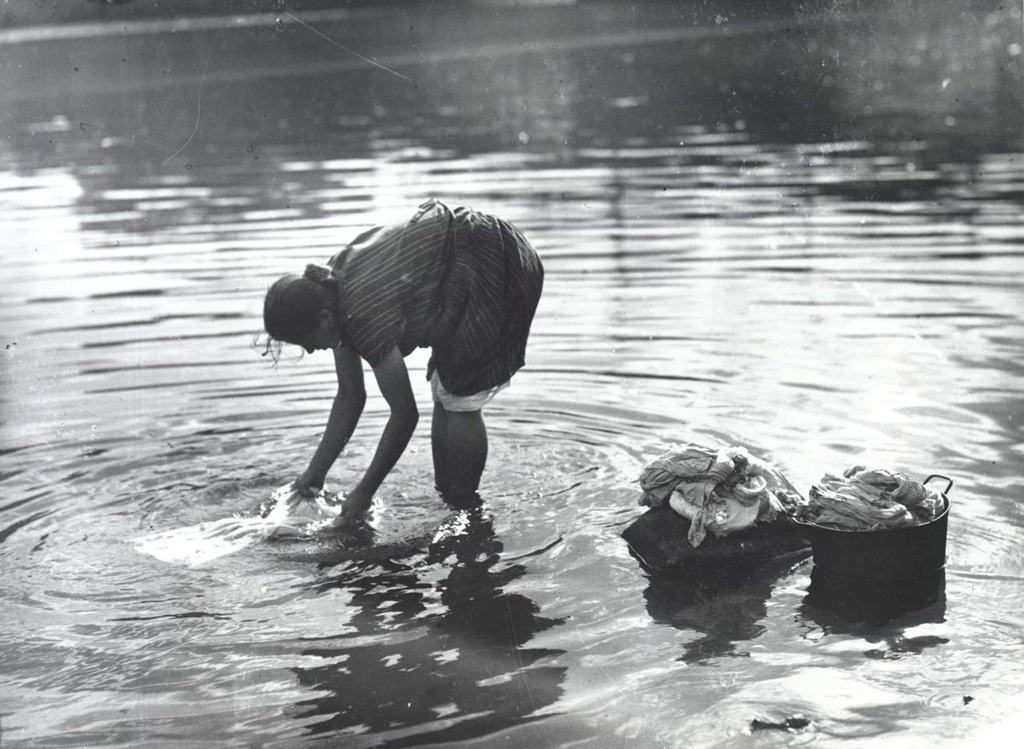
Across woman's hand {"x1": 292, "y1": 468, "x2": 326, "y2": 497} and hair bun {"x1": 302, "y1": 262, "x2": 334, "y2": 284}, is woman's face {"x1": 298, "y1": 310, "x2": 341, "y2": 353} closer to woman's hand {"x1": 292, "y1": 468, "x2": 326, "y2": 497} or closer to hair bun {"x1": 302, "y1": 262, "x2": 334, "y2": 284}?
hair bun {"x1": 302, "y1": 262, "x2": 334, "y2": 284}

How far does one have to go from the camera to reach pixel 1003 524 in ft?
17.8

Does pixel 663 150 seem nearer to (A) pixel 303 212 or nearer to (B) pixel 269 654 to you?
(A) pixel 303 212

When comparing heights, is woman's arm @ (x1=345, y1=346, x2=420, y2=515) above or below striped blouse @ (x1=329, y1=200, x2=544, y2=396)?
below

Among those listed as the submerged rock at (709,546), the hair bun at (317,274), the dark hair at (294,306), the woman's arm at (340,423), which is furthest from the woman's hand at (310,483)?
the submerged rock at (709,546)

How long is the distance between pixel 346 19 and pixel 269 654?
25614mm

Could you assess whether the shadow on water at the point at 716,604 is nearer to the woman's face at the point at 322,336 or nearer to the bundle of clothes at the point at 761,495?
the bundle of clothes at the point at 761,495

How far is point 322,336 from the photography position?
5.21 meters

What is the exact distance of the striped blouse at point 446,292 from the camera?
5.29 meters

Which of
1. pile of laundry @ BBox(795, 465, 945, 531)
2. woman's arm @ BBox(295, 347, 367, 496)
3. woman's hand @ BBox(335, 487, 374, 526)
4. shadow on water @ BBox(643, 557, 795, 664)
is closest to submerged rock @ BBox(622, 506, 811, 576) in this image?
shadow on water @ BBox(643, 557, 795, 664)

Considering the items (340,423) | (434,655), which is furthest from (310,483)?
(434,655)

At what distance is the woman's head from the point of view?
5004 mm

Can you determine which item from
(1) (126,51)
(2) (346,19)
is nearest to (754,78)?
(2) (346,19)

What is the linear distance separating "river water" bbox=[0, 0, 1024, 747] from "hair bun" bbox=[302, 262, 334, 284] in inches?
49.8

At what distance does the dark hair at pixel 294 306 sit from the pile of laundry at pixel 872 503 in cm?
219
